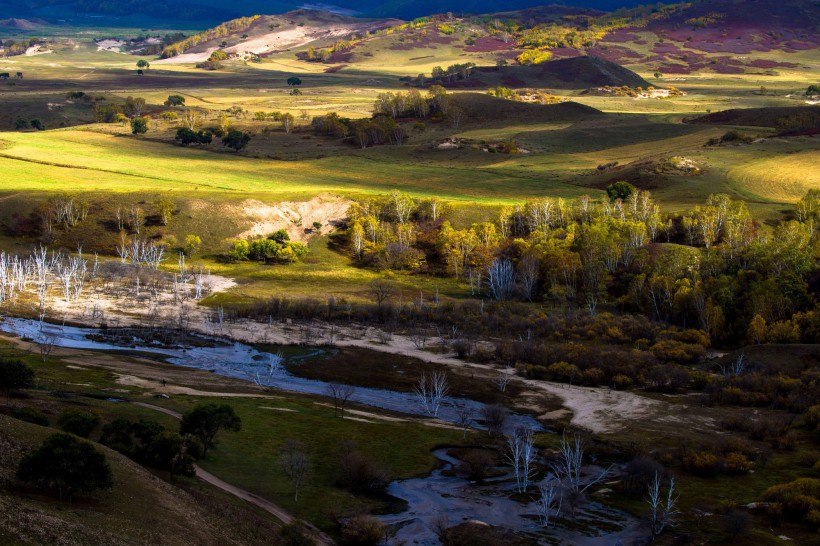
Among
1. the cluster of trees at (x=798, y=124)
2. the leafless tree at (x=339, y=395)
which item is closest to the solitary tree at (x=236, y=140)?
the cluster of trees at (x=798, y=124)

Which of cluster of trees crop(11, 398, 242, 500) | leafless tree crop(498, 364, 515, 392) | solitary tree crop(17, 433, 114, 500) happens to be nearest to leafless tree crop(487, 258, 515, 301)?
leafless tree crop(498, 364, 515, 392)

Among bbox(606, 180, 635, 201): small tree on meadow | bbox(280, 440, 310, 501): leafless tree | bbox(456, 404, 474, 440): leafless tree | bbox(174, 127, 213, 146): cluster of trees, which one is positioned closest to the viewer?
bbox(280, 440, 310, 501): leafless tree

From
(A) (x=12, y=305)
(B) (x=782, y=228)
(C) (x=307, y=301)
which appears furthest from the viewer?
(B) (x=782, y=228)

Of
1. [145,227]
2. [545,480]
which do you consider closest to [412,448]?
[545,480]

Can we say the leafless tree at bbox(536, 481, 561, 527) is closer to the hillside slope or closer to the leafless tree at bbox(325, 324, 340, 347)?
the hillside slope

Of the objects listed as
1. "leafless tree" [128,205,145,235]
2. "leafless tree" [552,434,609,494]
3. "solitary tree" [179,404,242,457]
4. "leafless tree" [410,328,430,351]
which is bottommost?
"leafless tree" [410,328,430,351]

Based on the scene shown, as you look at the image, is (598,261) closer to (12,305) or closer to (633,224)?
(633,224)
